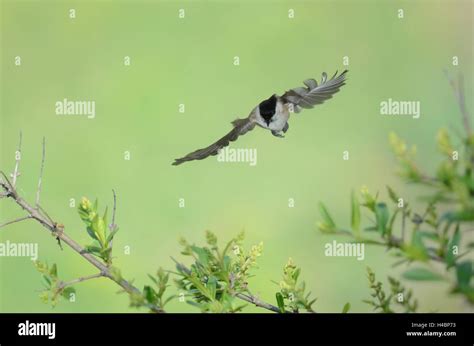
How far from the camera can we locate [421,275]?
2.65 feet

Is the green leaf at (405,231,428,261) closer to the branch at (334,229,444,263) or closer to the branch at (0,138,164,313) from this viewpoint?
the branch at (334,229,444,263)


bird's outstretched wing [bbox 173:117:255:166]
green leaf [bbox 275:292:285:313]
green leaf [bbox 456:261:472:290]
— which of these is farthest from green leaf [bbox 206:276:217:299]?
bird's outstretched wing [bbox 173:117:255:166]

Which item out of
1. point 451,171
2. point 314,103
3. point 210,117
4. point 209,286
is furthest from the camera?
point 210,117

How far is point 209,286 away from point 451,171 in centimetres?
51

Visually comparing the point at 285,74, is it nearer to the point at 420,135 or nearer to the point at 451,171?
the point at 420,135

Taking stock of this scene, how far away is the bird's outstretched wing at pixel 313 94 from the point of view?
2.08 m

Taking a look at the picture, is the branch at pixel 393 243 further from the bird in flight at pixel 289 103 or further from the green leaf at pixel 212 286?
the bird in flight at pixel 289 103

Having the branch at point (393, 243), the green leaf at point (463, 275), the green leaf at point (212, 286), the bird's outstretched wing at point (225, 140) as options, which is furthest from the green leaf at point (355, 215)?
the bird's outstretched wing at point (225, 140)

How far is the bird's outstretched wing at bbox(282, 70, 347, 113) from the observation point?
6.81 ft

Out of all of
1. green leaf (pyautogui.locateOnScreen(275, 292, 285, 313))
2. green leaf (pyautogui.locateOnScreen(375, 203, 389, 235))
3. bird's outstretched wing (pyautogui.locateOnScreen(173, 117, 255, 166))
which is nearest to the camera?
green leaf (pyautogui.locateOnScreen(375, 203, 389, 235))

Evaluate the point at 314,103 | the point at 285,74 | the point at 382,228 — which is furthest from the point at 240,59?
the point at 382,228

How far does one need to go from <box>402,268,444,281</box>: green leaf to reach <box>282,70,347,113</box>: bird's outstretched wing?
4.22 feet

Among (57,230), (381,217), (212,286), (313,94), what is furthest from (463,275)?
(313,94)
